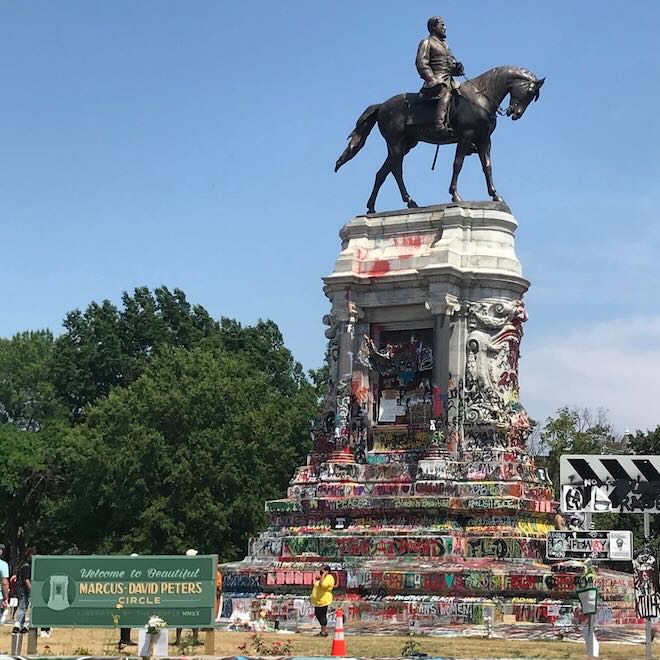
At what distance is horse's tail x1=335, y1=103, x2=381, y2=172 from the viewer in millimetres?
44812

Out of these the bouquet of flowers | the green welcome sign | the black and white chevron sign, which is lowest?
the bouquet of flowers

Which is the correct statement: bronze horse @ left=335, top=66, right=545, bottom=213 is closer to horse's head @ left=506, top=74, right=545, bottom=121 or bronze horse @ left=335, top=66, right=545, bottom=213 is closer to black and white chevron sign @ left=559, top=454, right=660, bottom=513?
horse's head @ left=506, top=74, right=545, bottom=121

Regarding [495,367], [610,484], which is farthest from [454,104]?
[610,484]

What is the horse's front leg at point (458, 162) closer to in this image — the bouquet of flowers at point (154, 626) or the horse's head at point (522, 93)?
the horse's head at point (522, 93)

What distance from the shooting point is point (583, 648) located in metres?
29.5

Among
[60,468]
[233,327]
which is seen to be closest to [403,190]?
[60,468]

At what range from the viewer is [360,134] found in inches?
1779

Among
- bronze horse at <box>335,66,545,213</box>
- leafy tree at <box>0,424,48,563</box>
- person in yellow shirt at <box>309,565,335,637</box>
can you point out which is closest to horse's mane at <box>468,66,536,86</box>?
bronze horse at <box>335,66,545,213</box>

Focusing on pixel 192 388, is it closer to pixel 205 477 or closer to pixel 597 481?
pixel 205 477

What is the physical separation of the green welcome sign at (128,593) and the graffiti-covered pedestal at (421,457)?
1035 cm

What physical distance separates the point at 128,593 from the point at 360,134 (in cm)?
2263

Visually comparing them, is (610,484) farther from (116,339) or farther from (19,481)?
(116,339)

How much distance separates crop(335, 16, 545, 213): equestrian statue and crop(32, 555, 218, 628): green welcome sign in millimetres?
19682

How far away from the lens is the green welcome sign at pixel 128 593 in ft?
83.7
